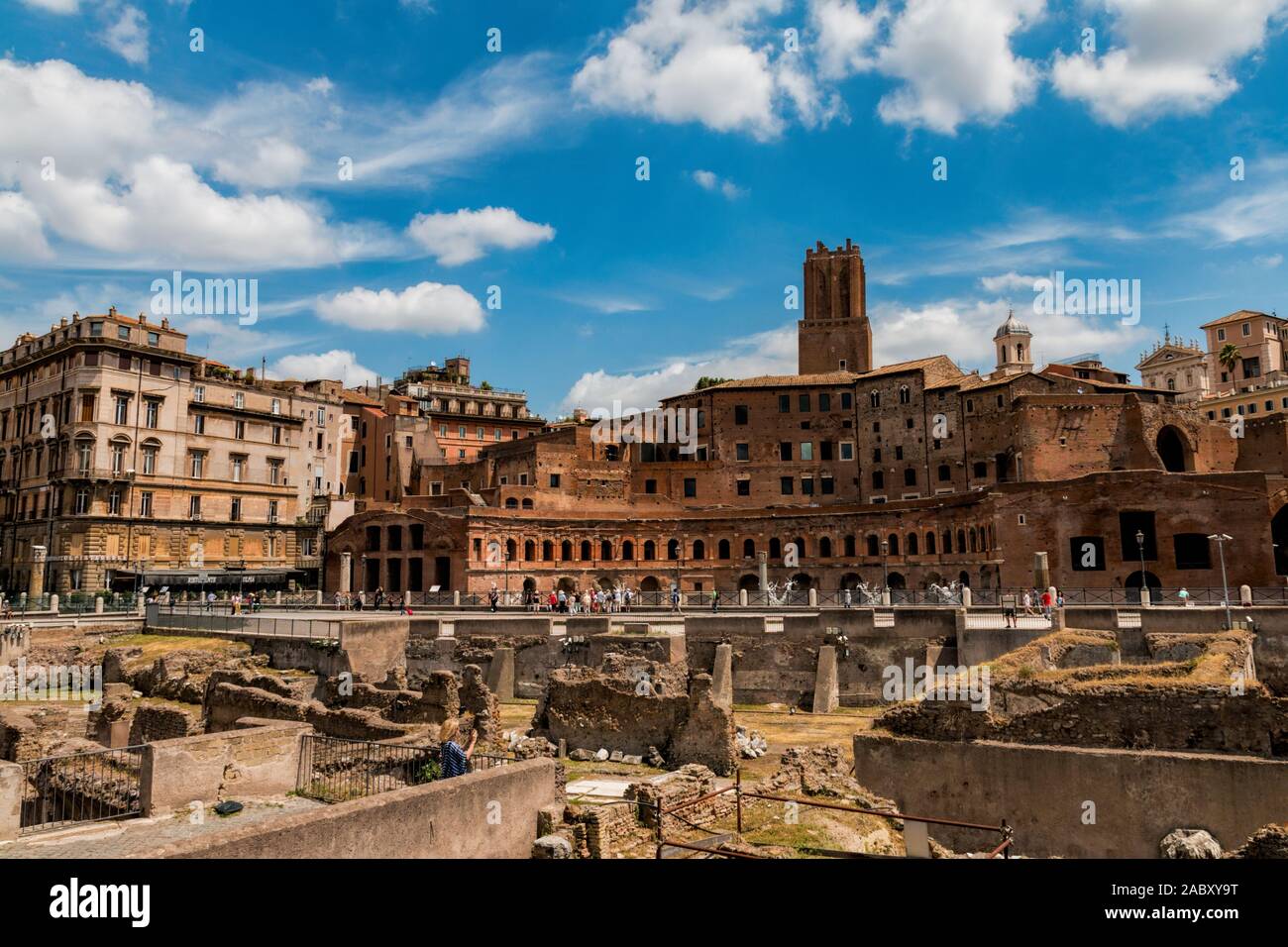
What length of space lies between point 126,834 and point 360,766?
3.95 metres

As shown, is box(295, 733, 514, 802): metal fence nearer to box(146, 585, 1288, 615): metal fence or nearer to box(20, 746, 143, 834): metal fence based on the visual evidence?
box(20, 746, 143, 834): metal fence

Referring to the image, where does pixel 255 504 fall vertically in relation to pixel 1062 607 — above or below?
above

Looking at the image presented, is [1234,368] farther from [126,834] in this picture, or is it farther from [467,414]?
[126,834]

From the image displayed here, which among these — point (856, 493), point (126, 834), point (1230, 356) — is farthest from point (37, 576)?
point (1230, 356)

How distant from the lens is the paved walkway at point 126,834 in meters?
10.9

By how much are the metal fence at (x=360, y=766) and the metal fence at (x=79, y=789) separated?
2.65m

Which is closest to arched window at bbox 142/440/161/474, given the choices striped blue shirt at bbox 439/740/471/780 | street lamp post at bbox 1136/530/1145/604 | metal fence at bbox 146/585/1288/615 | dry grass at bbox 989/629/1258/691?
metal fence at bbox 146/585/1288/615

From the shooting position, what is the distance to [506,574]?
199ft

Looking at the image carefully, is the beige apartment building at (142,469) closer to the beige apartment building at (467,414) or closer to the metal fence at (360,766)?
the beige apartment building at (467,414)

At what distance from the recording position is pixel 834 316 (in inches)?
3228

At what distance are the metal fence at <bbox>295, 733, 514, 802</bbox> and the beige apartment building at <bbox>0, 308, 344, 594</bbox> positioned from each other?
1866 inches
